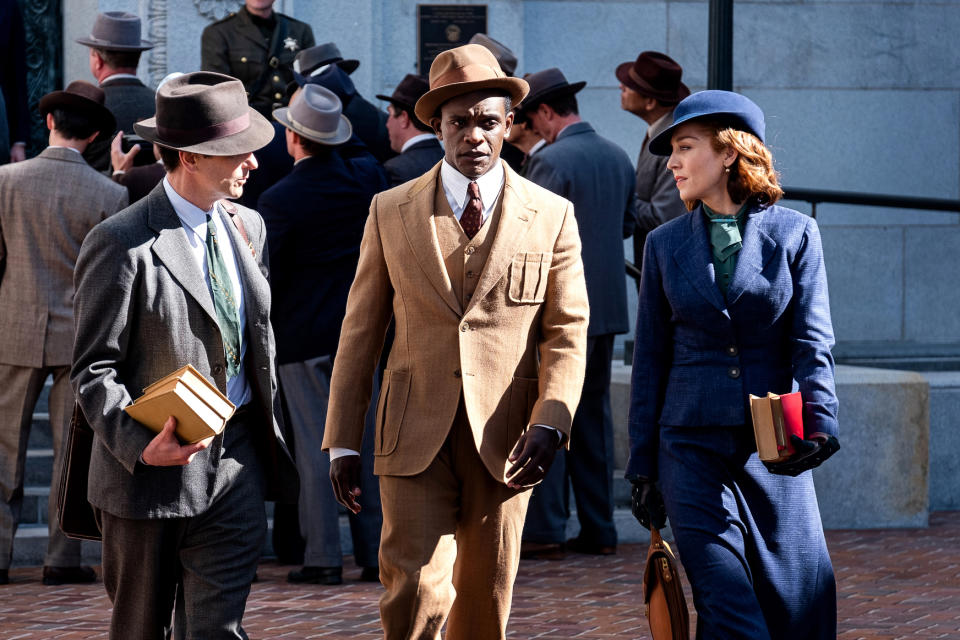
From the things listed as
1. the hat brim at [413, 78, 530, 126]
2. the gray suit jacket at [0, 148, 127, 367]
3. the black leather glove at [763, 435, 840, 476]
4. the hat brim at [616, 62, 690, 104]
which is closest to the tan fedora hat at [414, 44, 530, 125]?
the hat brim at [413, 78, 530, 126]

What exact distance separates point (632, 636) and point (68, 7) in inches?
294

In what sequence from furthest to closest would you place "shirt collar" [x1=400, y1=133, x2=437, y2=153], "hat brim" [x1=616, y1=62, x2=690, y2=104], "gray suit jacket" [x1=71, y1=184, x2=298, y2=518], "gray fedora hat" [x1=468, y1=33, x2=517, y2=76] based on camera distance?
1. "gray fedora hat" [x1=468, y1=33, x2=517, y2=76]
2. "hat brim" [x1=616, y1=62, x2=690, y2=104]
3. "shirt collar" [x1=400, y1=133, x2=437, y2=153]
4. "gray suit jacket" [x1=71, y1=184, x2=298, y2=518]

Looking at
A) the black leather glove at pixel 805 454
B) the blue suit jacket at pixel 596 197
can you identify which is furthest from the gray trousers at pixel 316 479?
the black leather glove at pixel 805 454

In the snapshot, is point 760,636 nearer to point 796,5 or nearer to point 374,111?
point 374,111

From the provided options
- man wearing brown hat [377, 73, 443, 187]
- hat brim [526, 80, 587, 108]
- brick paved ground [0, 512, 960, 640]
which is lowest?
brick paved ground [0, 512, 960, 640]

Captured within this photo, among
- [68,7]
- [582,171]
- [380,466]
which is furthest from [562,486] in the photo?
[68,7]

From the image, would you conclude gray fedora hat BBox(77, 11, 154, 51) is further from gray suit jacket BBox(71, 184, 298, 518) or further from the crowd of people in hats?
gray suit jacket BBox(71, 184, 298, 518)

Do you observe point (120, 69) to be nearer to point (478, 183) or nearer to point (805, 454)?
point (478, 183)

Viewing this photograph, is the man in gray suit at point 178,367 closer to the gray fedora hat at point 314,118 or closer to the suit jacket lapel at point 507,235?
the suit jacket lapel at point 507,235

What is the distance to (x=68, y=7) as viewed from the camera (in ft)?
38.5

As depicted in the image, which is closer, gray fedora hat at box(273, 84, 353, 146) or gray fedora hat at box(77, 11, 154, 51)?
gray fedora hat at box(273, 84, 353, 146)

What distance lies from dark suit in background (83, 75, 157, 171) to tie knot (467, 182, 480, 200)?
3958mm

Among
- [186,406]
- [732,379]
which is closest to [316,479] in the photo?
[732,379]

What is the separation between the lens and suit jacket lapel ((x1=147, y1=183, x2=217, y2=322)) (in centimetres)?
438
